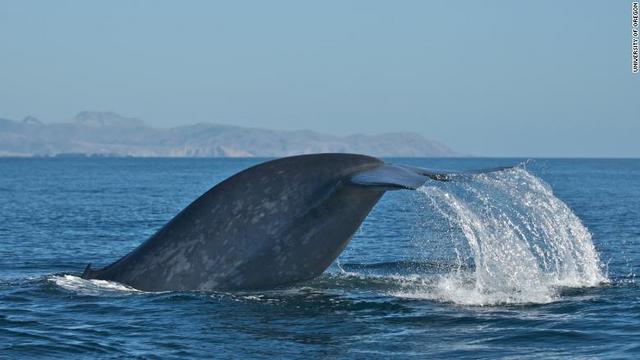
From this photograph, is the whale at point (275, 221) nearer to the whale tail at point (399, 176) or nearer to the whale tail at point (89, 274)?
the whale tail at point (399, 176)

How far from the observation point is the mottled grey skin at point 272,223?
32.0 ft

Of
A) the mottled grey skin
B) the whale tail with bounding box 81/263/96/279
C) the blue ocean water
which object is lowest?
the blue ocean water

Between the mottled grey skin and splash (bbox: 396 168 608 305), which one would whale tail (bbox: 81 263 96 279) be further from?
splash (bbox: 396 168 608 305)

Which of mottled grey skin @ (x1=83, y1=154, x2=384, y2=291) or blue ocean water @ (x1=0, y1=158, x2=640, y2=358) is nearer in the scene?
blue ocean water @ (x1=0, y1=158, x2=640, y2=358)

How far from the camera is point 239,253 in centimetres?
991

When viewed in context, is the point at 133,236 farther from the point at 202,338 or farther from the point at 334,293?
the point at 202,338

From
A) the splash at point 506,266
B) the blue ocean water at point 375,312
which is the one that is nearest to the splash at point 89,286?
the blue ocean water at point 375,312

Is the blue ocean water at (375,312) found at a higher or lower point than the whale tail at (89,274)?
lower

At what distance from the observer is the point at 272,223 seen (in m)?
9.79

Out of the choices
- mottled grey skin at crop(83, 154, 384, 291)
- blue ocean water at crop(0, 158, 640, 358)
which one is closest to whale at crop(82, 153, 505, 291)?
mottled grey skin at crop(83, 154, 384, 291)

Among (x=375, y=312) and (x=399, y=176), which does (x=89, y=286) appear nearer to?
(x=375, y=312)

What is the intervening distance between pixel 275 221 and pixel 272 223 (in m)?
0.03

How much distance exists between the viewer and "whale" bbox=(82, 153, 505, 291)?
9.73 m

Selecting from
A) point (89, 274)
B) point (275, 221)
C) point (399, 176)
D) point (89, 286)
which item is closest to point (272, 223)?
point (275, 221)
